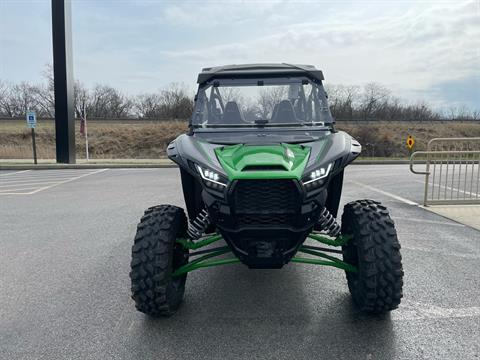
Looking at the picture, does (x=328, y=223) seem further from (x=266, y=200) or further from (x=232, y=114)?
(x=232, y=114)

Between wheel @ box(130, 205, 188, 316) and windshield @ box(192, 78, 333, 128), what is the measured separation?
1.20 m

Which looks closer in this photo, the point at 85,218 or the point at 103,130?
the point at 85,218

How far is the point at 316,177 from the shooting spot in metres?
2.68

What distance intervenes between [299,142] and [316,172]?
547 mm

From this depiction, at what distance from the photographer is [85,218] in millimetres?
6750

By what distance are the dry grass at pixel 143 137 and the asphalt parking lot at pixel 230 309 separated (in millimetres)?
21479

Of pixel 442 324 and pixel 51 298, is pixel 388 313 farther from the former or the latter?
pixel 51 298

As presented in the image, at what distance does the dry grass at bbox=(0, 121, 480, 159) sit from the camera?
26.4 meters

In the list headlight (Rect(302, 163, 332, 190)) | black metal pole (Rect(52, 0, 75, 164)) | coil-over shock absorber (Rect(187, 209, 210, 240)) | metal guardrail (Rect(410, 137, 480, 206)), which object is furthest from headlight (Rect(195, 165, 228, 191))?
black metal pole (Rect(52, 0, 75, 164))

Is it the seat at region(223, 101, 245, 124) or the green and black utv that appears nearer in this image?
the green and black utv

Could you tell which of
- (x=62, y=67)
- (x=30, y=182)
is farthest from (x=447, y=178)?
(x=62, y=67)

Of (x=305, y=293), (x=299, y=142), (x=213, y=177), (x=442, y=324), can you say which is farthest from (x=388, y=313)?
(x=213, y=177)

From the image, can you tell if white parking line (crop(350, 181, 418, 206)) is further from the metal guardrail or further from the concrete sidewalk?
the concrete sidewalk

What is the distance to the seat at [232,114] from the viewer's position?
12.3ft
